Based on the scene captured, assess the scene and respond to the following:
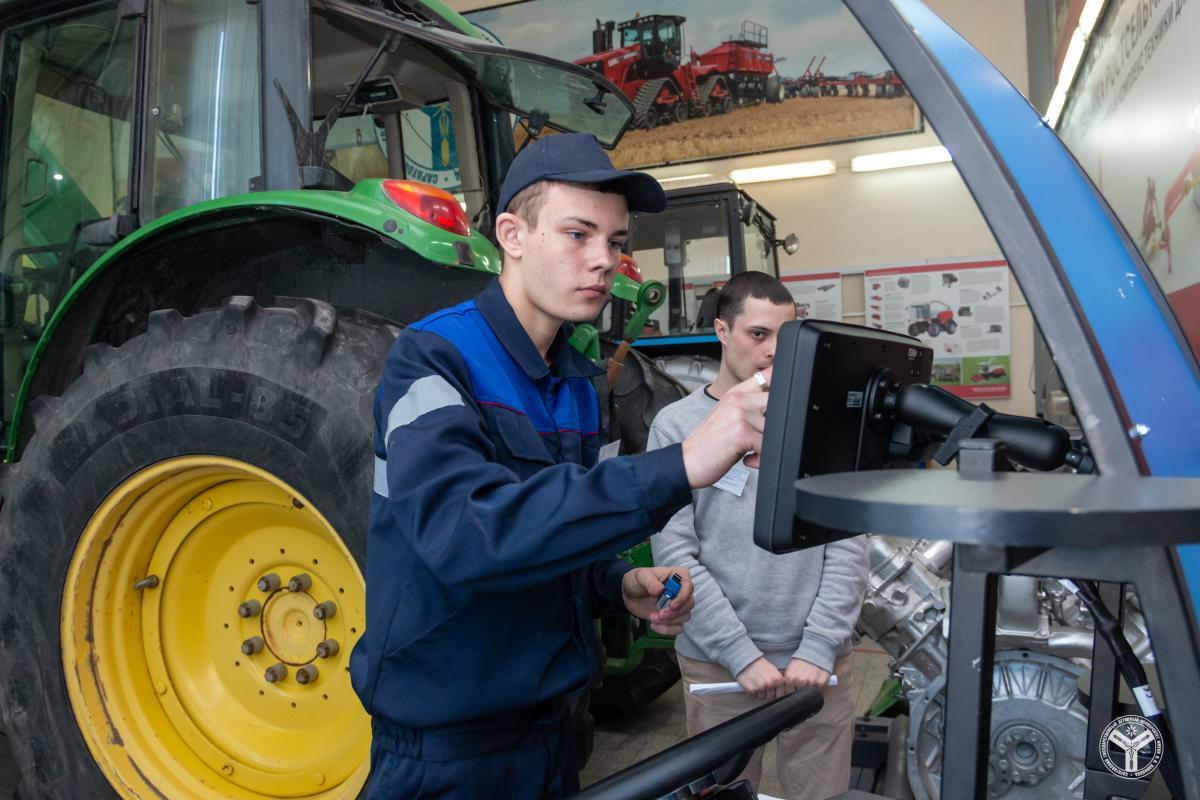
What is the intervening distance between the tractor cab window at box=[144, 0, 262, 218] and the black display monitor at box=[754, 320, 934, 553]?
6.63 ft

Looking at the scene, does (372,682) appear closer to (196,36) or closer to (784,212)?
(196,36)

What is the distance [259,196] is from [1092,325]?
188 cm

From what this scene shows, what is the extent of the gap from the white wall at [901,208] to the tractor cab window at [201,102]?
686 cm

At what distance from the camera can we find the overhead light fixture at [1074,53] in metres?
4.57

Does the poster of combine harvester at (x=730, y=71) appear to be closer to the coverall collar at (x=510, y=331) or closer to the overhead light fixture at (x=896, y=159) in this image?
the overhead light fixture at (x=896, y=159)

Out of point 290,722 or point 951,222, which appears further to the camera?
point 951,222

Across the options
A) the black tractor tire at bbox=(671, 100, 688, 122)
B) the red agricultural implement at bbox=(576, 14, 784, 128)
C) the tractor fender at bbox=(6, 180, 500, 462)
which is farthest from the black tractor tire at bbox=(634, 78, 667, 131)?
the tractor fender at bbox=(6, 180, 500, 462)

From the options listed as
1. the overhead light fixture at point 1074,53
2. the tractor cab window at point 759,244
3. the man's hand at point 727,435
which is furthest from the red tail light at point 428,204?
the tractor cab window at point 759,244

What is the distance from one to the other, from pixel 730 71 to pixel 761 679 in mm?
8364

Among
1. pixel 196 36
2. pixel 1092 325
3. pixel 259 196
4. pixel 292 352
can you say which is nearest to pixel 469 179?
pixel 196 36

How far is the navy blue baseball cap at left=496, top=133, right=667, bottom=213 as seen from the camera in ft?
4.50

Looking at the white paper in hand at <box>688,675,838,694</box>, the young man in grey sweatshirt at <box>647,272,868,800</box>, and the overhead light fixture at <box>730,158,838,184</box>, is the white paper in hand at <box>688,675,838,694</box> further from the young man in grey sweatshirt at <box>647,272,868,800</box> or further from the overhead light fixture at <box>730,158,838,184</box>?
the overhead light fixture at <box>730,158,838,184</box>

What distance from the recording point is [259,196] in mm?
2234
